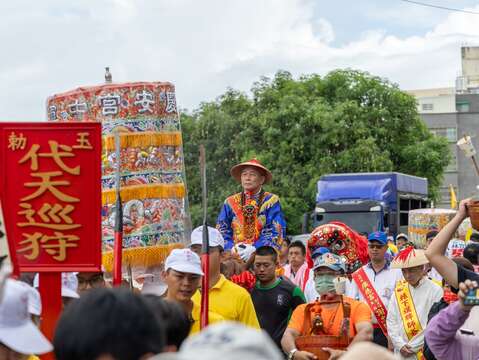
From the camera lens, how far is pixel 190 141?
2083 inches

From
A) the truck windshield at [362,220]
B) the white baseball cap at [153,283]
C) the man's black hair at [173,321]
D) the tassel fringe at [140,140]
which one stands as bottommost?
the truck windshield at [362,220]

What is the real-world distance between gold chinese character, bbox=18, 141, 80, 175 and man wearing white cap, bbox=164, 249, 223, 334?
865 millimetres

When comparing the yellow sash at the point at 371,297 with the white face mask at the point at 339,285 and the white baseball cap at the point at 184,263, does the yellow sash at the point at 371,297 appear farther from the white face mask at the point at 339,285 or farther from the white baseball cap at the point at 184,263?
the white baseball cap at the point at 184,263

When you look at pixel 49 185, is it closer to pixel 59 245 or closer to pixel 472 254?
pixel 59 245

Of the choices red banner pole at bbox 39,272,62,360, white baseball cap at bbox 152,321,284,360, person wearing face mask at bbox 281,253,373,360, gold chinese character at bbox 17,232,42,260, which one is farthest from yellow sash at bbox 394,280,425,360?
white baseball cap at bbox 152,321,284,360

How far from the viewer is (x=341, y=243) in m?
11.6

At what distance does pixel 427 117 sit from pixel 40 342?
77.7 meters

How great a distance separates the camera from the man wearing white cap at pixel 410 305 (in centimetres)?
983

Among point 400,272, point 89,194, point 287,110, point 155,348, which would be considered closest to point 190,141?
point 287,110

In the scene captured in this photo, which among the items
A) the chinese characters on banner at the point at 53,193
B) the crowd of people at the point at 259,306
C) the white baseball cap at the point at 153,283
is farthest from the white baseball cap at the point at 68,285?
the white baseball cap at the point at 153,283

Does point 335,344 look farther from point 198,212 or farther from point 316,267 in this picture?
point 198,212

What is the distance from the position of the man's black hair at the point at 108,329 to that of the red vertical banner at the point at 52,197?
296 centimetres

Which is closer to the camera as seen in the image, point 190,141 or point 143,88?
point 143,88

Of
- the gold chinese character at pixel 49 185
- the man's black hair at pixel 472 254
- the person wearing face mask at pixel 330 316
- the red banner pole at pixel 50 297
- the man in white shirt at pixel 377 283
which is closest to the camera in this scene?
the red banner pole at pixel 50 297
